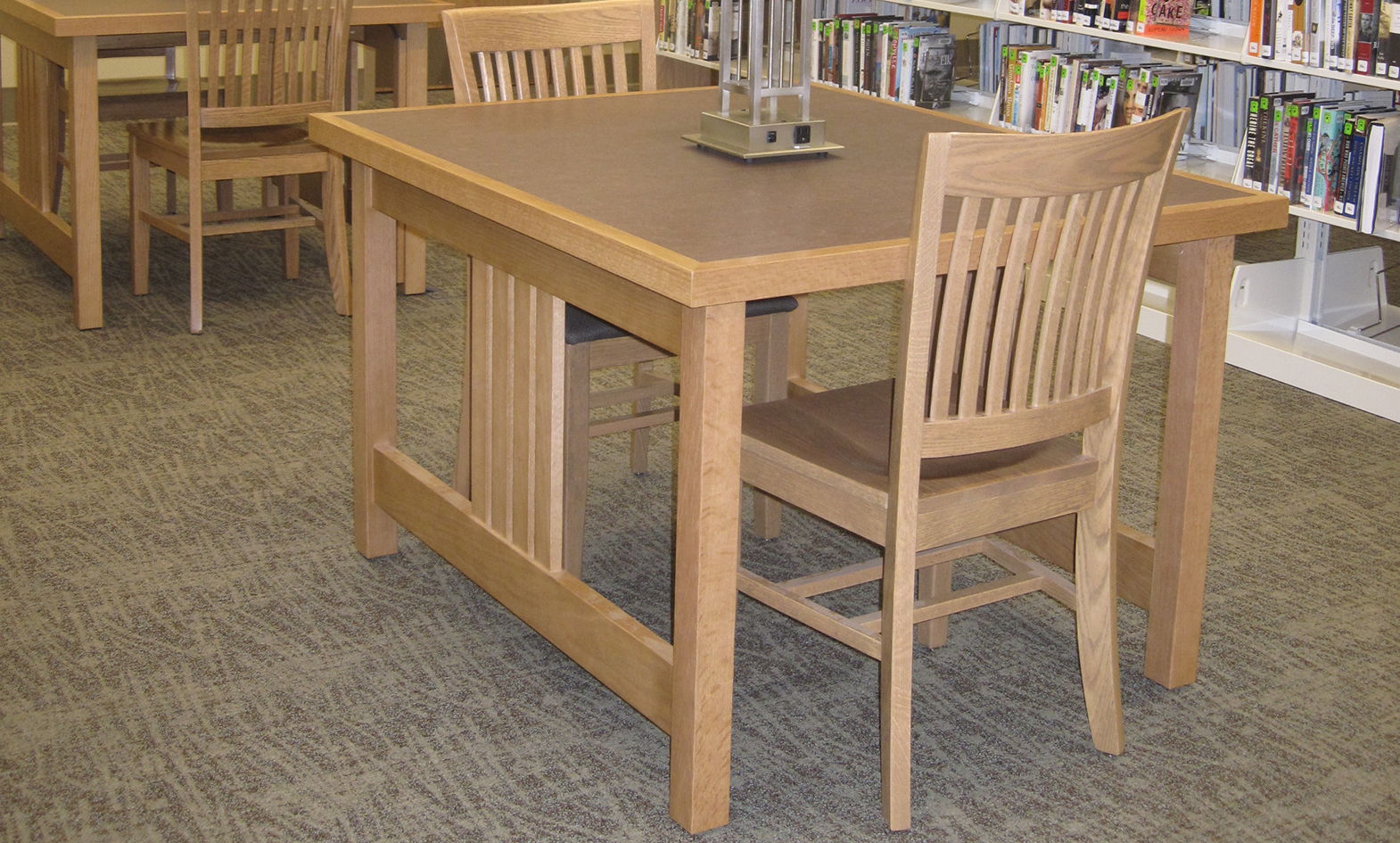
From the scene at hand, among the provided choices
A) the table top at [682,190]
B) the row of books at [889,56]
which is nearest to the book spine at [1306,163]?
the row of books at [889,56]

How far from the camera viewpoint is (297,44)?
12.2ft

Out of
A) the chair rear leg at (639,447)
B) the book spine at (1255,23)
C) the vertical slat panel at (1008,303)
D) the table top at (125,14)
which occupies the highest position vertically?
the book spine at (1255,23)

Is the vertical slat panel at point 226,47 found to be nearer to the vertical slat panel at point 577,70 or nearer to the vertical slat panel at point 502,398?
the vertical slat panel at point 577,70

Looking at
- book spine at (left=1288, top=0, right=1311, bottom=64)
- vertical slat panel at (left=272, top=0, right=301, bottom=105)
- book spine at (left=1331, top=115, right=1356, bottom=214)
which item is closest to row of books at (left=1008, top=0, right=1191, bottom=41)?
book spine at (left=1288, top=0, right=1311, bottom=64)

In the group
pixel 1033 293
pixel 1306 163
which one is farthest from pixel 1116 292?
pixel 1306 163

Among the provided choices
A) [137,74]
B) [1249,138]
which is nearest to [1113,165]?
[1249,138]

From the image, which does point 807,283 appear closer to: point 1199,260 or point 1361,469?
point 1199,260

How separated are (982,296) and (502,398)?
0.82 metres

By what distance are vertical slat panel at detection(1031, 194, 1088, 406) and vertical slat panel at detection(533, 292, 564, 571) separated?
2.14 feet

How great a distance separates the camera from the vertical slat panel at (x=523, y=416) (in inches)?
84.4

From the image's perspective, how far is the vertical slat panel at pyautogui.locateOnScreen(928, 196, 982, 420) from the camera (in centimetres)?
167

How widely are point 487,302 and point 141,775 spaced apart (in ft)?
2.67

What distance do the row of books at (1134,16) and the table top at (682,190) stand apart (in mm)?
1365

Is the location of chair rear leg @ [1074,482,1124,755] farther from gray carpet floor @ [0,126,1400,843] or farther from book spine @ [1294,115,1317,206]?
book spine @ [1294,115,1317,206]
